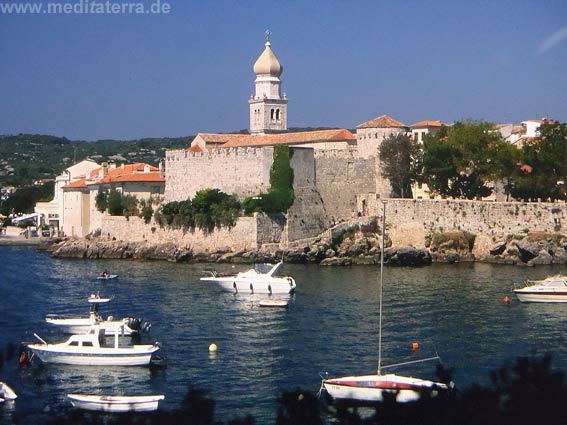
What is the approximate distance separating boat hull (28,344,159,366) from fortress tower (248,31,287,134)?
38232 mm

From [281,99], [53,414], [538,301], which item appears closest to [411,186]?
[281,99]

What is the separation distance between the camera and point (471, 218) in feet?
148

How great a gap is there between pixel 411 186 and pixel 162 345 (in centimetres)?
2591

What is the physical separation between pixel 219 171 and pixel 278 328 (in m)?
21.2

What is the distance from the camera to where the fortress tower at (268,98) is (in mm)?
60844

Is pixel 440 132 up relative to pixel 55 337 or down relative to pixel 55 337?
up

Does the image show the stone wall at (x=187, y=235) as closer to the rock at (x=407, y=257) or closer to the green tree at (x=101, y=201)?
the green tree at (x=101, y=201)

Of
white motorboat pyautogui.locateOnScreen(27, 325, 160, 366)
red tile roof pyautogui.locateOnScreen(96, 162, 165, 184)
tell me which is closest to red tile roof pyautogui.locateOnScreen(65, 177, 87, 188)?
red tile roof pyautogui.locateOnScreen(96, 162, 165, 184)

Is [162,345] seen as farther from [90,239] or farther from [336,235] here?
[90,239]

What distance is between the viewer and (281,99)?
202 ft

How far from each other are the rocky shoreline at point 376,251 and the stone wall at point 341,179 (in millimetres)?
2035

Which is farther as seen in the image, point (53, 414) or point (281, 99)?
point (281, 99)

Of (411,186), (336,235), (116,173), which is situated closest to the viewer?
(336,235)

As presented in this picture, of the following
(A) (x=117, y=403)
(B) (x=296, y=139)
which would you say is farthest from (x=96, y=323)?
(B) (x=296, y=139)
